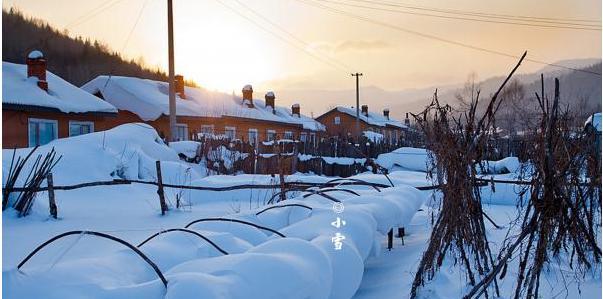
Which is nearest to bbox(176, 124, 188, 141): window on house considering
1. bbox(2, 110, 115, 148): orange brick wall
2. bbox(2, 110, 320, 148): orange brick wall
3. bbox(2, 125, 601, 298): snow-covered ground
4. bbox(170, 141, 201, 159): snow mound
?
bbox(2, 110, 320, 148): orange brick wall

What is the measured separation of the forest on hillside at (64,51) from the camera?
30156 millimetres

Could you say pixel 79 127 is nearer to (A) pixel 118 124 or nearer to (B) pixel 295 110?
(A) pixel 118 124

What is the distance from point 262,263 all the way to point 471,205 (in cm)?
194

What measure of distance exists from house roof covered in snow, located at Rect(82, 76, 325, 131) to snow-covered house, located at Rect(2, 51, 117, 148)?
2186 millimetres

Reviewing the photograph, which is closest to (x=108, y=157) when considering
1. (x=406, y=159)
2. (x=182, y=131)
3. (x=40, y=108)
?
(x=40, y=108)

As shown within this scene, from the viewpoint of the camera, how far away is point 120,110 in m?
20.5

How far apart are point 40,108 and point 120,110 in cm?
557

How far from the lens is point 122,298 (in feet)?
6.16

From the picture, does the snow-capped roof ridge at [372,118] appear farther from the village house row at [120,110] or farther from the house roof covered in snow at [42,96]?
the house roof covered in snow at [42,96]

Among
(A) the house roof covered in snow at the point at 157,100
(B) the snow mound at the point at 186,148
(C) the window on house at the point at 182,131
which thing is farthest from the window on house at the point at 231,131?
(B) the snow mound at the point at 186,148

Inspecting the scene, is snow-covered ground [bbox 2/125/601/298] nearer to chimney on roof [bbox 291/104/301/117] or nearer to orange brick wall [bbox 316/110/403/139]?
chimney on roof [bbox 291/104/301/117]

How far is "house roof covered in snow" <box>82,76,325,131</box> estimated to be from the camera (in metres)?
19.9

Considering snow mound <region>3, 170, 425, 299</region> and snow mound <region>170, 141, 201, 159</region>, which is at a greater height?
snow mound <region>170, 141, 201, 159</region>

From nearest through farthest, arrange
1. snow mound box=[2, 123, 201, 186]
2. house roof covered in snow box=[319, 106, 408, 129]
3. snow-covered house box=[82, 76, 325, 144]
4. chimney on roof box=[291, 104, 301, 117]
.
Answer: snow mound box=[2, 123, 201, 186] < snow-covered house box=[82, 76, 325, 144] < chimney on roof box=[291, 104, 301, 117] < house roof covered in snow box=[319, 106, 408, 129]
